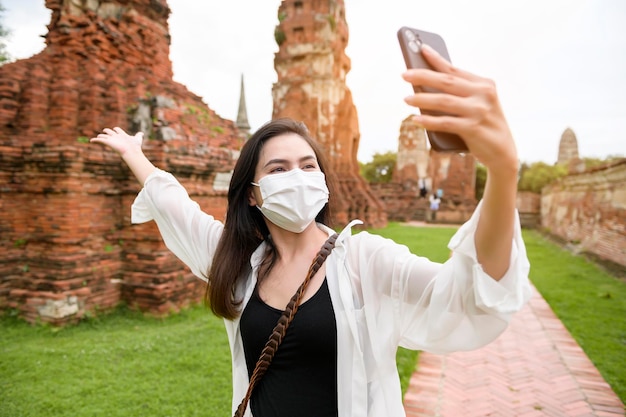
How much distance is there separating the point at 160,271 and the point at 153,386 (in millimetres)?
2099

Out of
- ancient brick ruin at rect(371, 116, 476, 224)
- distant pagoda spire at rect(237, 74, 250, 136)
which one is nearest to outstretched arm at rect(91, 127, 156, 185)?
ancient brick ruin at rect(371, 116, 476, 224)

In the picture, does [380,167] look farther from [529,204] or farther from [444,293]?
[444,293]

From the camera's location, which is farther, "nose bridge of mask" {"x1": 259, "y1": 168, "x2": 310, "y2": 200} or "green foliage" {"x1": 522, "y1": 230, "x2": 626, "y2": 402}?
"green foliage" {"x1": 522, "y1": 230, "x2": 626, "y2": 402}

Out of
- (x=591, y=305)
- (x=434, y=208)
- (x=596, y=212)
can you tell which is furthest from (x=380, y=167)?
(x=591, y=305)

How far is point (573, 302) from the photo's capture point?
6.56 meters

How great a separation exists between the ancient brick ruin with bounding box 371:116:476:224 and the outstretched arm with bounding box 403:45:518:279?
895 inches

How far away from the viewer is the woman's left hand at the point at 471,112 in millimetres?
804

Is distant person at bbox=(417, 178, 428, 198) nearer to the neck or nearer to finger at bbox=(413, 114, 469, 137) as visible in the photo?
the neck

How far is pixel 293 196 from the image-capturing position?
1.66 m

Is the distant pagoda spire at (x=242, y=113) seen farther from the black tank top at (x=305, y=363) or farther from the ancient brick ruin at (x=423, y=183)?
the black tank top at (x=305, y=363)

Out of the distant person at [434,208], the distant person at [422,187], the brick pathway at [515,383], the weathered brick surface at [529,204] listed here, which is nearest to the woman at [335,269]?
the brick pathway at [515,383]

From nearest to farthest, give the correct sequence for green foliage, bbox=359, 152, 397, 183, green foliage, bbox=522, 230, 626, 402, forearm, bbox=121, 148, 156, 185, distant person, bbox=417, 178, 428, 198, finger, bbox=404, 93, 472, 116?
finger, bbox=404, 93, 472, 116 < forearm, bbox=121, 148, 156, 185 < green foliage, bbox=522, 230, 626, 402 < distant person, bbox=417, 178, 428, 198 < green foliage, bbox=359, 152, 397, 183

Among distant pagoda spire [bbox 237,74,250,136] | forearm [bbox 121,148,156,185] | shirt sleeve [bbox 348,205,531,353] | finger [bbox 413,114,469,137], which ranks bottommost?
shirt sleeve [bbox 348,205,531,353]

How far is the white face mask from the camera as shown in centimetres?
166
